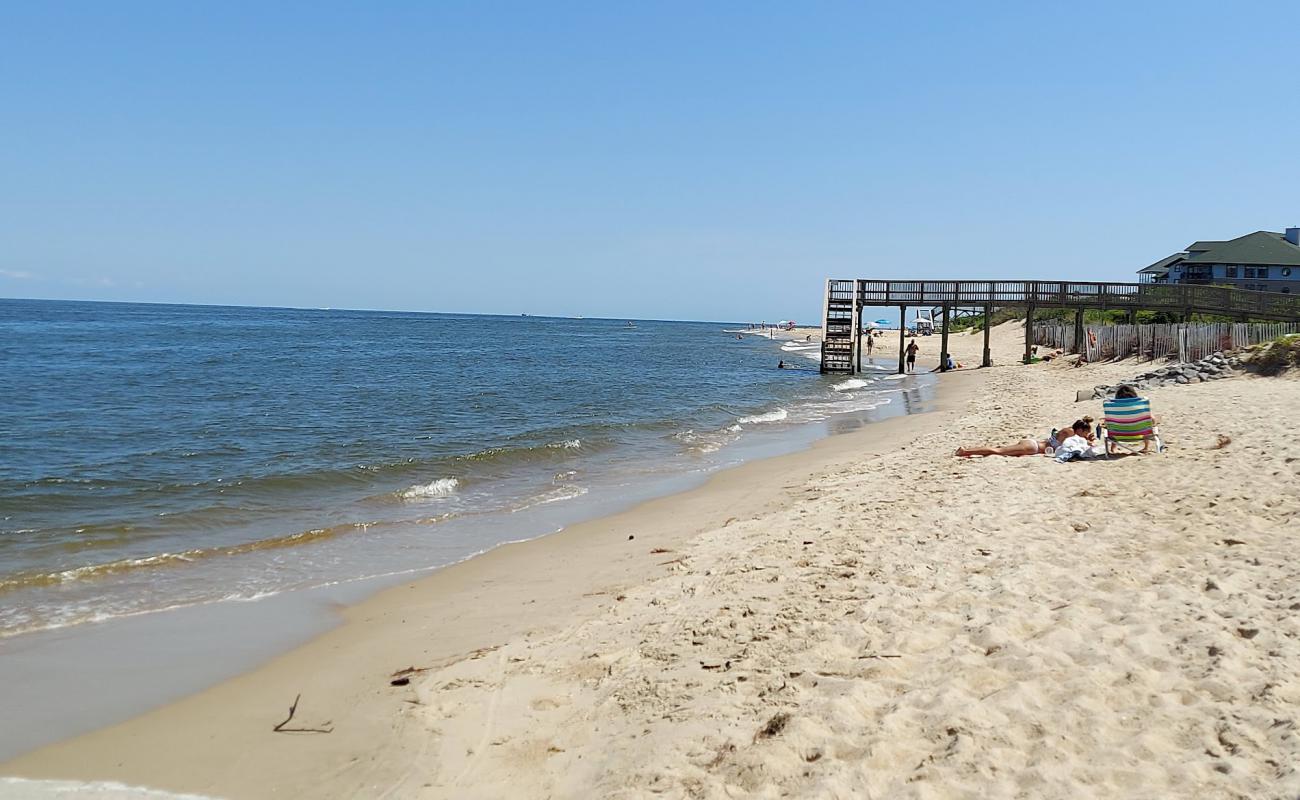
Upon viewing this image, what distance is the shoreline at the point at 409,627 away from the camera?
4906 mm

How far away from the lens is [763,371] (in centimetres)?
4206

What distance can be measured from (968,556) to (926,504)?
2333 mm

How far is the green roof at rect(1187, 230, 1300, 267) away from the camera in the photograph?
53.0m

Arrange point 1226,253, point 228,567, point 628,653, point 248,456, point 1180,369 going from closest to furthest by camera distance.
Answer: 1. point 628,653
2. point 228,567
3. point 248,456
4. point 1180,369
5. point 1226,253

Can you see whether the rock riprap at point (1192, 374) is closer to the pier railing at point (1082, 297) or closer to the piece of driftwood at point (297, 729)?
the pier railing at point (1082, 297)

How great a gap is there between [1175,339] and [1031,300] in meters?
8.52

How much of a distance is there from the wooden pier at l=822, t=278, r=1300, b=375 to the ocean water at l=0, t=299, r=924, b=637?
4.13 metres

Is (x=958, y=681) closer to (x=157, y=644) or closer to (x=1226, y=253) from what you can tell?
(x=157, y=644)

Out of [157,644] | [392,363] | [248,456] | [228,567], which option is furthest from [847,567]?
[392,363]

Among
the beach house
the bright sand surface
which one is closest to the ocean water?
the bright sand surface

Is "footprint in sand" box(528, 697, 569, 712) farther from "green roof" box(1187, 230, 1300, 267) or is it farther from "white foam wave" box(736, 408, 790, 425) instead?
"green roof" box(1187, 230, 1300, 267)

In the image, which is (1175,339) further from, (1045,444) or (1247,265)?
(1247,265)

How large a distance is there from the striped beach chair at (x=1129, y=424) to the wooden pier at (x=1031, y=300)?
21364 mm

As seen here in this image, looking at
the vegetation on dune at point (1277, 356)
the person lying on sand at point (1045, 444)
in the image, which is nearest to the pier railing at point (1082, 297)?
the vegetation on dune at point (1277, 356)
